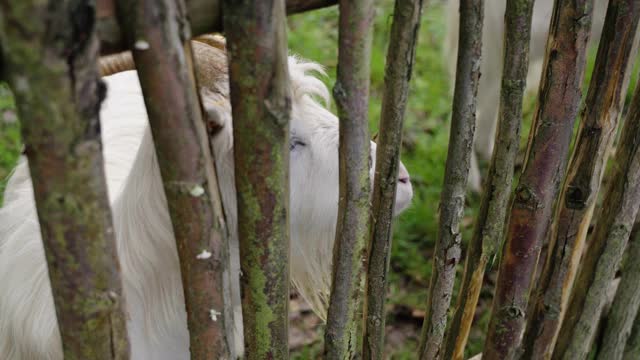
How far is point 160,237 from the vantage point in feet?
5.65

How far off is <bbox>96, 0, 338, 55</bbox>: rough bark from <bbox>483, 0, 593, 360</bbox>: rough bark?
489 millimetres

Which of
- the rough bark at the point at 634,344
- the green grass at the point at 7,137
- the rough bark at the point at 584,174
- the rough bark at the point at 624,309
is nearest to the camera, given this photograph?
the rough bark at the point at 584,174

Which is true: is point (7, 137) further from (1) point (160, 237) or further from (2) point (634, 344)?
(2) point (634, 344)

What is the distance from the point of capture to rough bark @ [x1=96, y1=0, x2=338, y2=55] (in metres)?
1.07

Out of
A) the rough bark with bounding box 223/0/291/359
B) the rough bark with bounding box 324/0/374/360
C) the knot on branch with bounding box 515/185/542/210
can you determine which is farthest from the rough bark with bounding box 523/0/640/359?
the rough bark with bounding box 223/0/291/359

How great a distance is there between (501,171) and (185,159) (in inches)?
30.3

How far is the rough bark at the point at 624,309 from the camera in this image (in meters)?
2.17

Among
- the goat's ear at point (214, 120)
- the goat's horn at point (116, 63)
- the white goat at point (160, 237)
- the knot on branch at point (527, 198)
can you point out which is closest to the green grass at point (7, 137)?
the white goat at point (160, 237)

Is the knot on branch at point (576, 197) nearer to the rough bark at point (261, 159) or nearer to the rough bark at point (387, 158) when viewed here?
the rough bark at point (387, 158)

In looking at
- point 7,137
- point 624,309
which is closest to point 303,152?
point 624,309

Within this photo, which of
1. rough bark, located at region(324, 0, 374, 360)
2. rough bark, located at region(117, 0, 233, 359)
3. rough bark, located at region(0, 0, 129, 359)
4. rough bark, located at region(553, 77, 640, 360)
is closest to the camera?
rough bark, located at region(0, 0, 129, 359)

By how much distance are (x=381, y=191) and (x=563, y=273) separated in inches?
24.7

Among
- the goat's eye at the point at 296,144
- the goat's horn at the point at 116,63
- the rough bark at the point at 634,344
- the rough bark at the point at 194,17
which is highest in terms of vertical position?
the rough bark at the point at 194,17

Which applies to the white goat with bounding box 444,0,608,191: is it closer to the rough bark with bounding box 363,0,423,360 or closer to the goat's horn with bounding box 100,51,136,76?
the rough bark with bounding box 363,0,423,360
